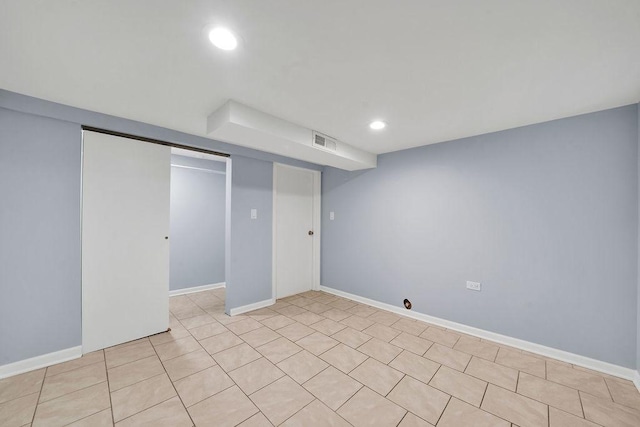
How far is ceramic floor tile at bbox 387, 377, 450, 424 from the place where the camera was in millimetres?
1696

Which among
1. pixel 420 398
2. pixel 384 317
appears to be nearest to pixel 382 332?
pixel 384 317

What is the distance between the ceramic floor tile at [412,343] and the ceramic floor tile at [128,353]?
2514 mm

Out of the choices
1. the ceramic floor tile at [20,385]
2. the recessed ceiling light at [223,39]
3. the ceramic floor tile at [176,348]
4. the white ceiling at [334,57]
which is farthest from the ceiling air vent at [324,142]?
the ceramic floor tile at [20,385]

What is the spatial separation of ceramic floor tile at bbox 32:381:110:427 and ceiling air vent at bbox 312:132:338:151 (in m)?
2.84

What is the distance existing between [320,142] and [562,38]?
2.06 meters

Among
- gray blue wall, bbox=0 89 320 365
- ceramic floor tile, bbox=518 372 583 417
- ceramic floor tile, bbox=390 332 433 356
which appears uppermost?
gray blue wall, bbox=0 89 320 365

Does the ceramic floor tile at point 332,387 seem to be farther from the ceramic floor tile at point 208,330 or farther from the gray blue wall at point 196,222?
the gray blue wall at point 196,222

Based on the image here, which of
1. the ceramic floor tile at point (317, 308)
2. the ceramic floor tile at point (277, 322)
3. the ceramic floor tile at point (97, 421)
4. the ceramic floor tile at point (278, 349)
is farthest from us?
the ceramic floor tile at point (317, 308)

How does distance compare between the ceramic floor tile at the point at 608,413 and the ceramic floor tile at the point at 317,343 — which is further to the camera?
the ceramic floor tile at the point at 317,343

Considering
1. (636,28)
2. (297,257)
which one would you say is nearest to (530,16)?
(636,28)

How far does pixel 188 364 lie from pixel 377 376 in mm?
1699

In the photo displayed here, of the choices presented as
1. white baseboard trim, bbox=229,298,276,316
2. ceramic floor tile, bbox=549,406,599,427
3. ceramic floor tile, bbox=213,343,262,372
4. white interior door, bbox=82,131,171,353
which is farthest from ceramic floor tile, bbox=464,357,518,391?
white interior door, bbox=82,131,171,353

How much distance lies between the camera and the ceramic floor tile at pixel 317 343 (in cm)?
250

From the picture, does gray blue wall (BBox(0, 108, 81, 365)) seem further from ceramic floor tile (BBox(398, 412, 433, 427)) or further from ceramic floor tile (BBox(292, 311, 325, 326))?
ceramic floor tile (BBox(398, 412, 433, 427))
